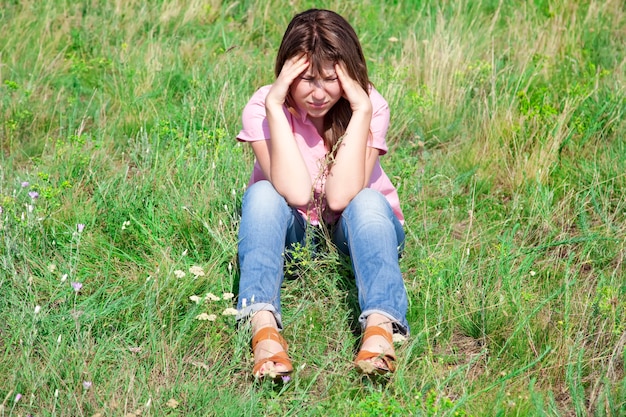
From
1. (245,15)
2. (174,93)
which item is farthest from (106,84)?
(245,15)

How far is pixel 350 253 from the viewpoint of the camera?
3.07 metres

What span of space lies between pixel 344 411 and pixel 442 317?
0.66m

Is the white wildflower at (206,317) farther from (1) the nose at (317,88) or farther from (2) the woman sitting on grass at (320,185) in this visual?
(1) the nose at (317,88)

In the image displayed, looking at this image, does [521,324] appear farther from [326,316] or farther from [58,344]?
[58,344]

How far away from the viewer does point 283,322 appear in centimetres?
310

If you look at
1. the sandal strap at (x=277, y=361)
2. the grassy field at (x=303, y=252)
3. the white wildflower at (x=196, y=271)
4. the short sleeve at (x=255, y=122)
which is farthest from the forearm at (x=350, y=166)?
the sandal strap at (x=277, y=361)

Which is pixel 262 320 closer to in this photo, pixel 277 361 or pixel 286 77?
pixel 277 361

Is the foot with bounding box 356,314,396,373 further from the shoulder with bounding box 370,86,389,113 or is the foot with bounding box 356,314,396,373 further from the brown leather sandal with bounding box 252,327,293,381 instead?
the shoulder with bounding box 370,86,389,113

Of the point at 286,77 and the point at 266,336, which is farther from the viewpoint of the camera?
the point at 286,77

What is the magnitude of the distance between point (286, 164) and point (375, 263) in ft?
1.88

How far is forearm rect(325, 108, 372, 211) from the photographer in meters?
3.16

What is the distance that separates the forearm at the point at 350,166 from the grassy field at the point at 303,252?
23 centimetres

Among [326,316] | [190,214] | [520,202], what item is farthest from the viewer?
[520,202]

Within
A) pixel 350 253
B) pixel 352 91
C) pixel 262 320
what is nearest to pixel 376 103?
pixel 352 91
